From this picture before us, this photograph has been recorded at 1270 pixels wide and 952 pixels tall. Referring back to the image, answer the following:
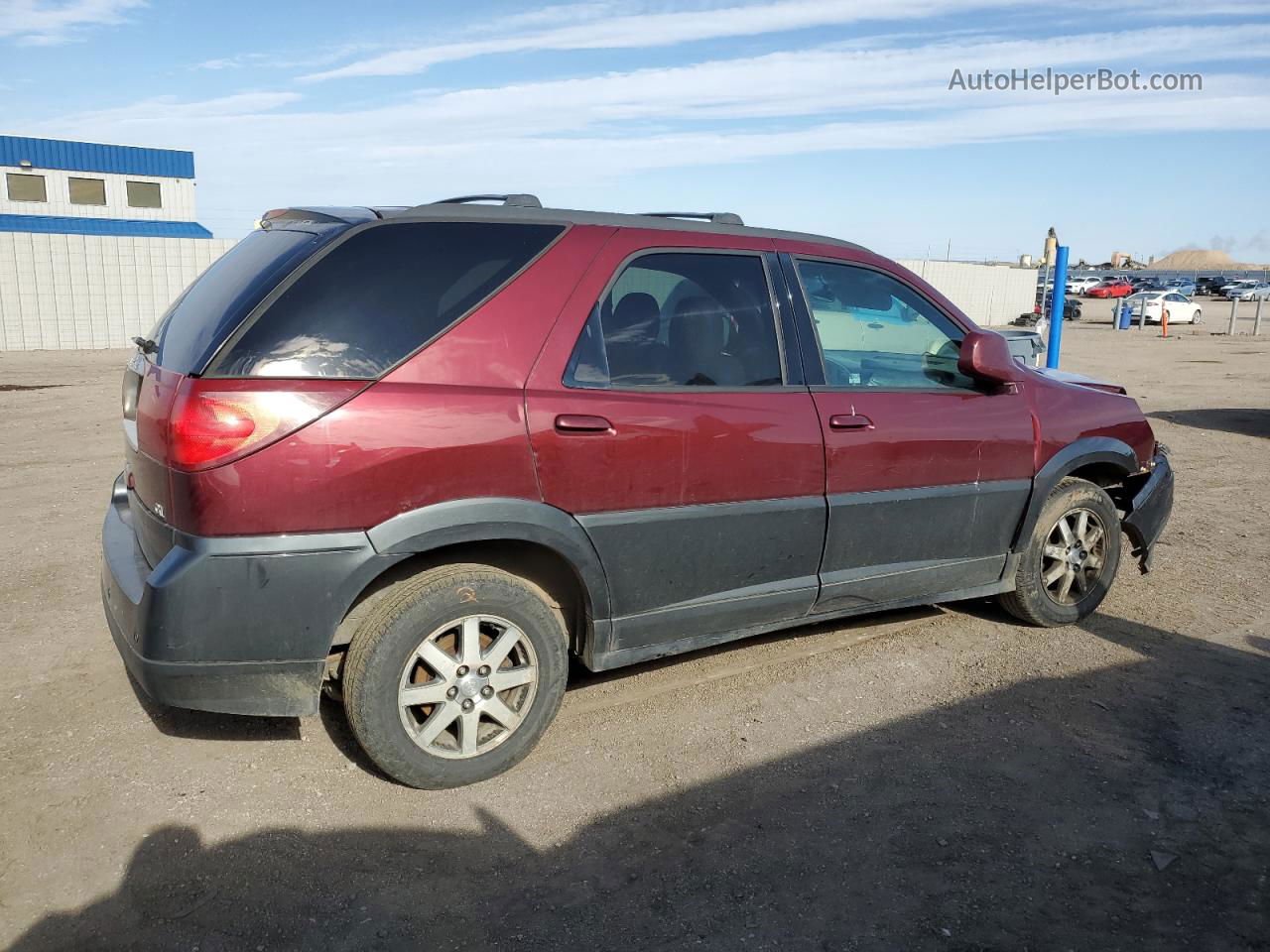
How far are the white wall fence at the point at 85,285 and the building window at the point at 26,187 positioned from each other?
59.4 ft

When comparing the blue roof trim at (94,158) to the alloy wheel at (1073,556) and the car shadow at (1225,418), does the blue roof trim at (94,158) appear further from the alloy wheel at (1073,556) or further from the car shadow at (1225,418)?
the alloy wheel at (1073,556)

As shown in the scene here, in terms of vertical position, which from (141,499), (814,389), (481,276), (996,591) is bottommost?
(996,591)

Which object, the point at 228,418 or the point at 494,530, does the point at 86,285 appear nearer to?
the point at 228,418

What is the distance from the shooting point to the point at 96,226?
34219 millimetres

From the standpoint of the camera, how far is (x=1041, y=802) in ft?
11.7

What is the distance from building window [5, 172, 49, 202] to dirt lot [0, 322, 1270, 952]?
35.3 metres

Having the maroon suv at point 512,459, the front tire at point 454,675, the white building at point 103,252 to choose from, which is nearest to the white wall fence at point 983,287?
the white building at point 103,252

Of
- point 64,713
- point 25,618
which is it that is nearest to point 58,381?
point 25,618

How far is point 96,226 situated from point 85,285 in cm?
1641

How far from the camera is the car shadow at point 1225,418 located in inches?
464

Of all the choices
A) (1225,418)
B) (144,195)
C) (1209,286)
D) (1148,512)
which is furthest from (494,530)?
(1209,286)

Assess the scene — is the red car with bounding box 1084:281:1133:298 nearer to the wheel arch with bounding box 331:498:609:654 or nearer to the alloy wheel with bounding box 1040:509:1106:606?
the alloy wheel with bounding box 1040:509:1106:606

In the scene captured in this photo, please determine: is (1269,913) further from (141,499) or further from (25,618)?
(25,618)

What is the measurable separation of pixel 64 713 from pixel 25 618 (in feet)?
3.93
